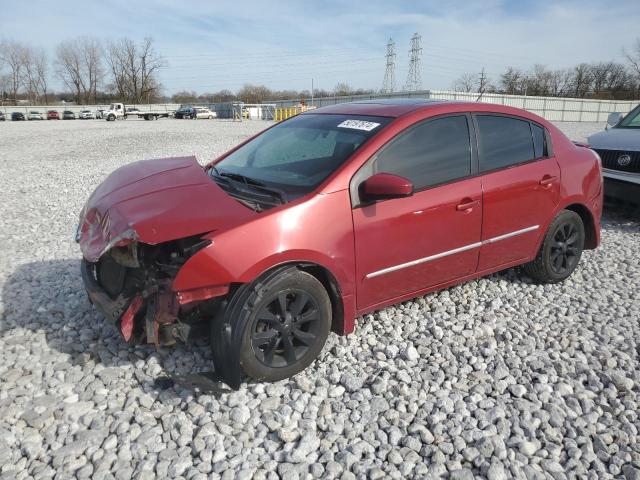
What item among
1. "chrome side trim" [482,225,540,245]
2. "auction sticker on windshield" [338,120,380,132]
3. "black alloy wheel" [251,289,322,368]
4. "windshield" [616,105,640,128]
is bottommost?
"black alloy wheel" [251,289,322,368]

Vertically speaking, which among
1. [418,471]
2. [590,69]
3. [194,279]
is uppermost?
[590,69]

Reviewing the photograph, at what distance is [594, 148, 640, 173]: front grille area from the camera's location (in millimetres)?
6504

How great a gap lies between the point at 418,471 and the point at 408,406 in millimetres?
504

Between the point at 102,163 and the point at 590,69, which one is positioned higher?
the point at 590,69

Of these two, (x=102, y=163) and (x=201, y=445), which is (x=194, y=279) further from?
(x=102, y=163)

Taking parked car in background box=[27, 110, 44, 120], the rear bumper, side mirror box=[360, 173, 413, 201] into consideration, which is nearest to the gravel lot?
side mirror box=[360, 173, 413, 201]

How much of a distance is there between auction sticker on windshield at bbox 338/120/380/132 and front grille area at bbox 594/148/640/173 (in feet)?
16.0

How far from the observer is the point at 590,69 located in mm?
71562

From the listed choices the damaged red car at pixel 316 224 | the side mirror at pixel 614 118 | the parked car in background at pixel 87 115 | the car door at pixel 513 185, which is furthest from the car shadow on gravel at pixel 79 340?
the parked car in background at pixel 87 115

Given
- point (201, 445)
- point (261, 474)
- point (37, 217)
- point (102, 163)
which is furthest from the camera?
point (102, 163)

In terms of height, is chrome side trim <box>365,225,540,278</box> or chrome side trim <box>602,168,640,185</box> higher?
chrome side trim <box>602,168,640,185</box>

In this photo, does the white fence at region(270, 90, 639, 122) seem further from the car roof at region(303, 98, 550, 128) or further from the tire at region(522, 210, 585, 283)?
the car roof at region(303, 98, 550, 128)

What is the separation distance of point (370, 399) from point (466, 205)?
1616 mm

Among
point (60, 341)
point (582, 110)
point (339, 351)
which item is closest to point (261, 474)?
point (339, 351)
